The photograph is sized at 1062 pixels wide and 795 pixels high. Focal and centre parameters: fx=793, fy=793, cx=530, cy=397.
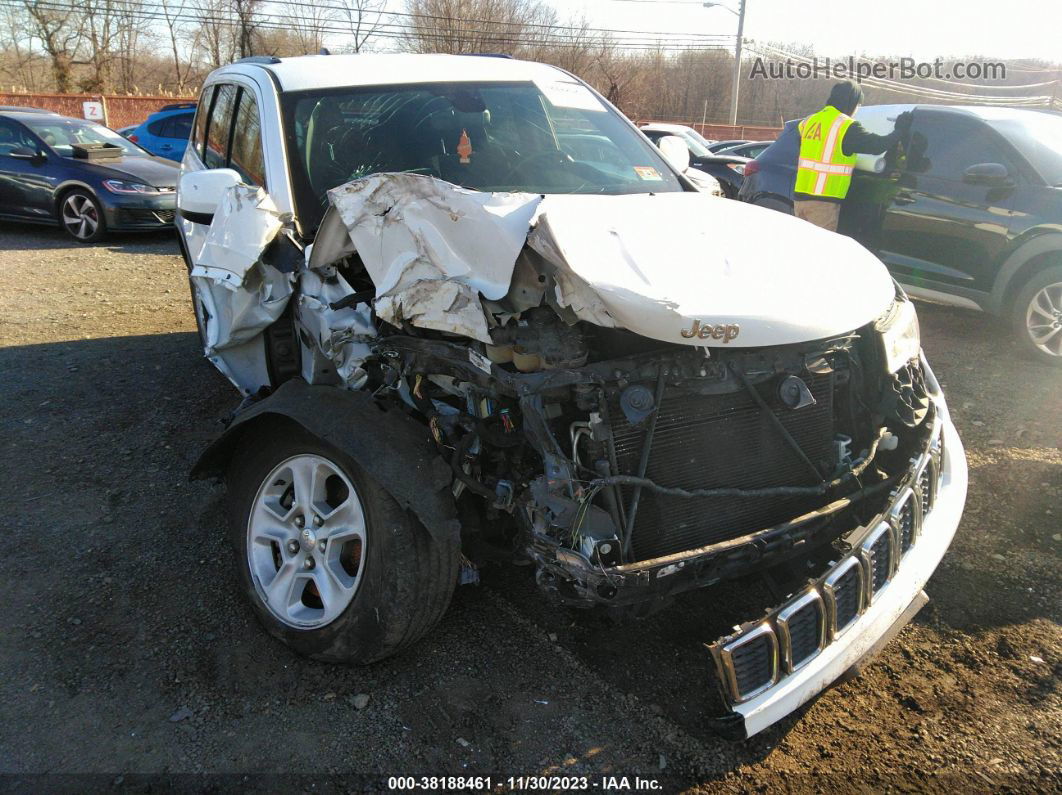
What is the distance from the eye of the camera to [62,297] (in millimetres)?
7645

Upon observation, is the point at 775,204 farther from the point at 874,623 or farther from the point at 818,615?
the point at 818,615

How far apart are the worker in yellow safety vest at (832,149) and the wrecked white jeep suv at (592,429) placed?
3841 mm

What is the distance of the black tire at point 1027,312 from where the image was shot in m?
5.63

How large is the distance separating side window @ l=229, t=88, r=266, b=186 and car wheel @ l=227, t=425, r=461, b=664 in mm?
1398

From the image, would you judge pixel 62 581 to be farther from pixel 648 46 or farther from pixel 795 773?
pixel 648 46

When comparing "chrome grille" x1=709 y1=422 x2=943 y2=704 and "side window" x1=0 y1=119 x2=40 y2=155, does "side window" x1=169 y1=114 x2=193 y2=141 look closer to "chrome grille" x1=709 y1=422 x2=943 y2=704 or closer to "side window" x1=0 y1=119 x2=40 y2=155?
"side window" x1=0 y1=119 x2=40 y2=155

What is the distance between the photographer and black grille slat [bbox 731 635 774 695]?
2078 mm

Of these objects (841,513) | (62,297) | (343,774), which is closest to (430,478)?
(343,774)

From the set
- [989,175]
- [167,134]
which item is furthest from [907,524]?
[167,134]

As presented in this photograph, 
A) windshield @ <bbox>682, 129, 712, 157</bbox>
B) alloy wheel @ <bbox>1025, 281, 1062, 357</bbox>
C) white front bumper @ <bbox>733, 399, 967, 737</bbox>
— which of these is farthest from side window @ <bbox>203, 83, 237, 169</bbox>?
windshield @ <bbox>682, 129, 712, 157</bbox>

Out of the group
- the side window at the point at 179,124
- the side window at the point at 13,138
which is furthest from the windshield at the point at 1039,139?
the side window at the point at 179,124

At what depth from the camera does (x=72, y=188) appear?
10.4 meters

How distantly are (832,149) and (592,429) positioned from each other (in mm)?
5267

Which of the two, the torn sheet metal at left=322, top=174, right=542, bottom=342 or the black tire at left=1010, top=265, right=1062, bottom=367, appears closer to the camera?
the torn sheet metal at left=322, top=174, right=542, bottom=342
